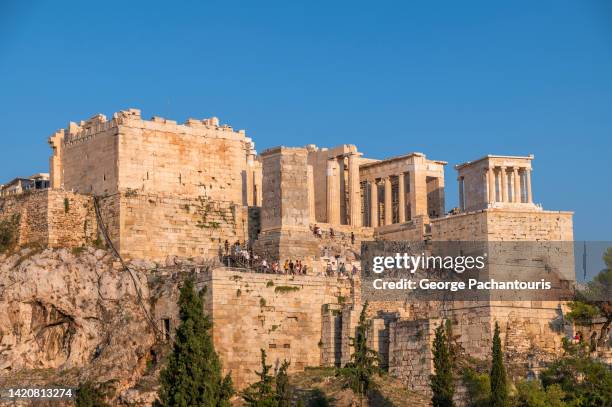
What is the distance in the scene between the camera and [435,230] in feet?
272

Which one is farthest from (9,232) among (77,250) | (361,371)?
(361,371)

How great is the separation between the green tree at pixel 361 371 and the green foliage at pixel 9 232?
16.8 meters

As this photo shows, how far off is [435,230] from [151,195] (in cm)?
1279

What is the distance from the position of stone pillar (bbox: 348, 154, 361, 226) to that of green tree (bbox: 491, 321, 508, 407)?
22.1 m

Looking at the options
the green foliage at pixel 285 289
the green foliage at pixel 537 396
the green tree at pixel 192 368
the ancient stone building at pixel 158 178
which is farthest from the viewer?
the ancient stone building at pixel 158 178

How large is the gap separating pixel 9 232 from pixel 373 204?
19.8 meters

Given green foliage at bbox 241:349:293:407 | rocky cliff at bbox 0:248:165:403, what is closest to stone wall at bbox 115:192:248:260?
rocky cliff at bbox 0:248:165:403

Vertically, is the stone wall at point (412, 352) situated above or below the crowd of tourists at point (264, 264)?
below

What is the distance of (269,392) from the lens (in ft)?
225

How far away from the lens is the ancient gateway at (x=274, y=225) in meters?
74.2

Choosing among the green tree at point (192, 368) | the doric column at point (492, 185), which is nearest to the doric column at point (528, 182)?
the doric column at point (492, 185)

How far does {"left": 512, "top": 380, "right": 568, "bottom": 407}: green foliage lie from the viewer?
224 ft

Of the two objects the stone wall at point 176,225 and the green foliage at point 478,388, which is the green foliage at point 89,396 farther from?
the green foliage at point 478,388

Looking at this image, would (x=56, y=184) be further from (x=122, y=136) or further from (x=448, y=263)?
(x=448, y=263)
